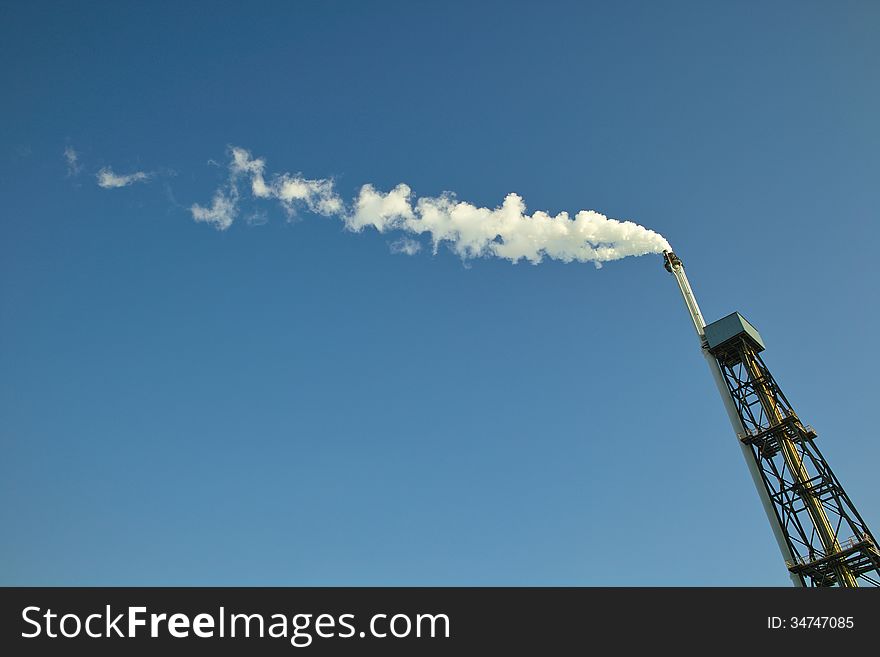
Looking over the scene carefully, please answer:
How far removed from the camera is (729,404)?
54.0 metres

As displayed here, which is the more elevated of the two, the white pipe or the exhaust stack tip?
the exhaust stack tip

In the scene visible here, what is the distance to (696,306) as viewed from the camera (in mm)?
59406

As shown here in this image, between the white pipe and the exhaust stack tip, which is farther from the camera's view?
the exhaust stack tip

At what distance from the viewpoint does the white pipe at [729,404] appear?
48.2m

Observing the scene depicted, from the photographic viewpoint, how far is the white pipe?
4819 cm

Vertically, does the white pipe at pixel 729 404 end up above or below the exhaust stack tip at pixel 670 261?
below

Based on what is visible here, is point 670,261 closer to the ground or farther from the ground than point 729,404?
farther from the ground

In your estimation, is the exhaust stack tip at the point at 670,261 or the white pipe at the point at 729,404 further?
the exhaust stack tip at the point at 670,261
